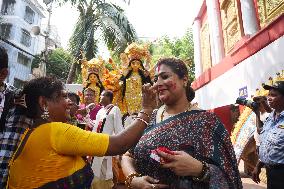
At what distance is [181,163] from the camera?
4.77ft

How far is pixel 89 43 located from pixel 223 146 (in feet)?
42.4

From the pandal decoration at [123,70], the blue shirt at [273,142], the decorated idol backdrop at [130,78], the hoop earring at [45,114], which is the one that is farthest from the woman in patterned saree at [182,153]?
the pandal decoration at [123,70]

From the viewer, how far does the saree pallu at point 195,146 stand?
1.54 meters

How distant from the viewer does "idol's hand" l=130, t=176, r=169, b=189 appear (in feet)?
5.16

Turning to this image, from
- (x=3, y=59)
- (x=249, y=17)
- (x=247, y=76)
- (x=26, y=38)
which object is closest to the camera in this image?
(x=3, y=59)

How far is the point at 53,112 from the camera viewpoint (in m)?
1.78

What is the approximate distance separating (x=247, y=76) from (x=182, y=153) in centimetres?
670

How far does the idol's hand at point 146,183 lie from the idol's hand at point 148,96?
1.58 ft

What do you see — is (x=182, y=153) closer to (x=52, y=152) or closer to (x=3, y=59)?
(x=52, y=152)


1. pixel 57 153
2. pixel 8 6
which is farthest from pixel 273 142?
pixel 8 6

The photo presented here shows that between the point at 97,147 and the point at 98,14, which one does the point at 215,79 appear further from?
the point at 97,147

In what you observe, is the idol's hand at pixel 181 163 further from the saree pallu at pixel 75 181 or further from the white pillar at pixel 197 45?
the white pillar at pixel 197 45

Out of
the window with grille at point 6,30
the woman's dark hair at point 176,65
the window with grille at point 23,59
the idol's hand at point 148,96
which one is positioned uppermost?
the window with grille at point 6,30

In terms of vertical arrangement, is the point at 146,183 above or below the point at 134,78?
below
